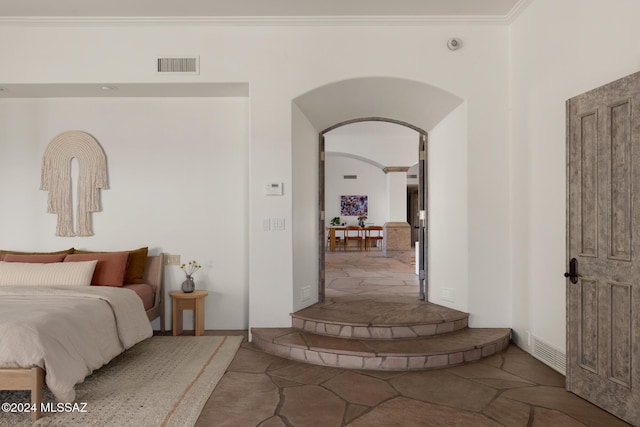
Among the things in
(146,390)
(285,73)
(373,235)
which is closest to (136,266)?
(146,390)

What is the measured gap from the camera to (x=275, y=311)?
4.28m

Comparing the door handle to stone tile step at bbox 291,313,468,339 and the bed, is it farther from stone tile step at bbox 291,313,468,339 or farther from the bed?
the bed

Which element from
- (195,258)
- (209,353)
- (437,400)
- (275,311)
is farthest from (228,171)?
(437,400)

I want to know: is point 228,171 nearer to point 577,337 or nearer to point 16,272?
point 16,272

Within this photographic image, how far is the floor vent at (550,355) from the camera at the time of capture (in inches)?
132

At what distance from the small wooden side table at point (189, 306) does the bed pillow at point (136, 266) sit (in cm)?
40

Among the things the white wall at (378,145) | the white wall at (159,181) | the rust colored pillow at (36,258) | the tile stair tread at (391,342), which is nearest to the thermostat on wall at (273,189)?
the white wall at (159,181)

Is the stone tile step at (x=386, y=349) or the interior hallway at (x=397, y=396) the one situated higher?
the stone tile step at (x=386, y=349)

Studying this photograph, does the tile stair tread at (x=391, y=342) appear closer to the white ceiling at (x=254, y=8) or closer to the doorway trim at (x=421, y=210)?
the doorway trim at (x=421, y=210)

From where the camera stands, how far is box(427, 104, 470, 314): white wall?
4.32 metres

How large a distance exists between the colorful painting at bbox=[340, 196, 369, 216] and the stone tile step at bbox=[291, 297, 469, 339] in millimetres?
9960

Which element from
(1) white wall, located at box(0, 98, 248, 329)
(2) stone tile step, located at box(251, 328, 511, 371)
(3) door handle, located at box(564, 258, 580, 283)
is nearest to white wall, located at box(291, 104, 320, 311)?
(2) stone tile step, located at box(251, 328, 511, 371)

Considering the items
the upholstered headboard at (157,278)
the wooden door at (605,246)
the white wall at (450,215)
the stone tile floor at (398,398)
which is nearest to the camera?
the wooden door at (605,246)

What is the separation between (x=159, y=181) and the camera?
4809 millimetres
